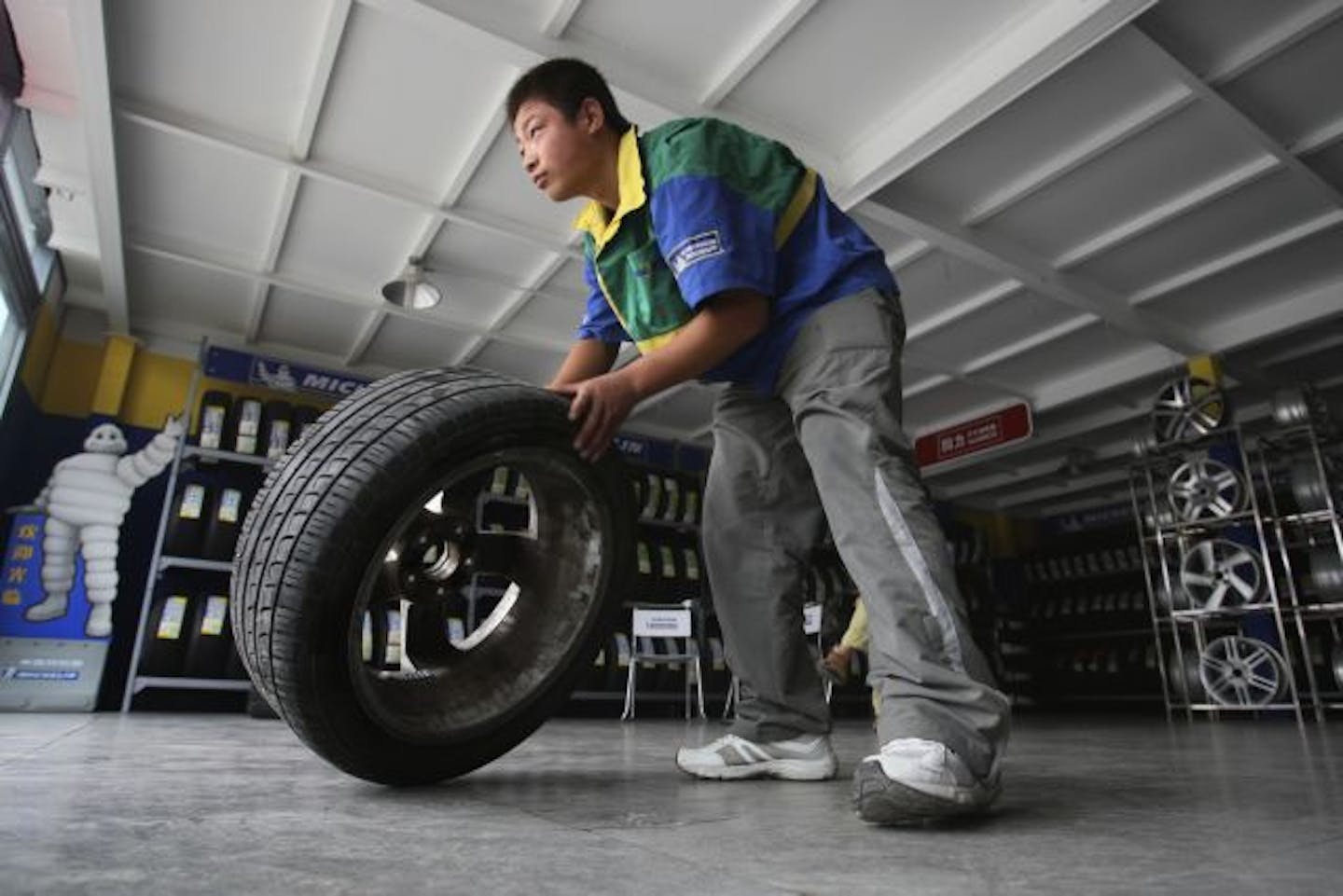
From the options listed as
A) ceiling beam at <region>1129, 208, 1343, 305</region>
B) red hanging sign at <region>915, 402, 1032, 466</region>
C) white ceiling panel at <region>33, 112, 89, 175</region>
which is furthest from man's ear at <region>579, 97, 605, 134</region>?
red hanging sign at <region>915, 402, 1032, 466</region>

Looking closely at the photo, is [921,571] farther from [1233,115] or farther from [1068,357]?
[1068,357]

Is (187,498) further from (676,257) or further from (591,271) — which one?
(676,257)

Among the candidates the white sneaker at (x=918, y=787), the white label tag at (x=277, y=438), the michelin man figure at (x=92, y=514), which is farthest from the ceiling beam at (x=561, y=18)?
the michelin man figure at (x=92, y=514)

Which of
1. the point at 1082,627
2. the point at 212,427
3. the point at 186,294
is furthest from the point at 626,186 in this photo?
the point at 1082,627

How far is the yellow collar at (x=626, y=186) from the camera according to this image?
4.35ft

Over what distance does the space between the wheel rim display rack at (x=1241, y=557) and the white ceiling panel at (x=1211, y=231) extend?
1.24 metres

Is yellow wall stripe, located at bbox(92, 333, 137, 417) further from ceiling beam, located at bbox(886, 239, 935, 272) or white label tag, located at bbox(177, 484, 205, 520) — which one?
ceiling beam, located at bbox(886, 239, 935, 272)

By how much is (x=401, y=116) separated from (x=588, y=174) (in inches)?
115

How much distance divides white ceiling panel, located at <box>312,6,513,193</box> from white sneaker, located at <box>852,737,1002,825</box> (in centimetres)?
324

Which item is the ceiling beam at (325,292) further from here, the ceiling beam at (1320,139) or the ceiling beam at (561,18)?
Result: the ceiling beam at (1320,139)

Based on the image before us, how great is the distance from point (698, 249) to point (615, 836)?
0.79m

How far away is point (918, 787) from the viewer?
852mm

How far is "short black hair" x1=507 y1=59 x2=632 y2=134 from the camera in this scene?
4.64 ft

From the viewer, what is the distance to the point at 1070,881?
61 cm
